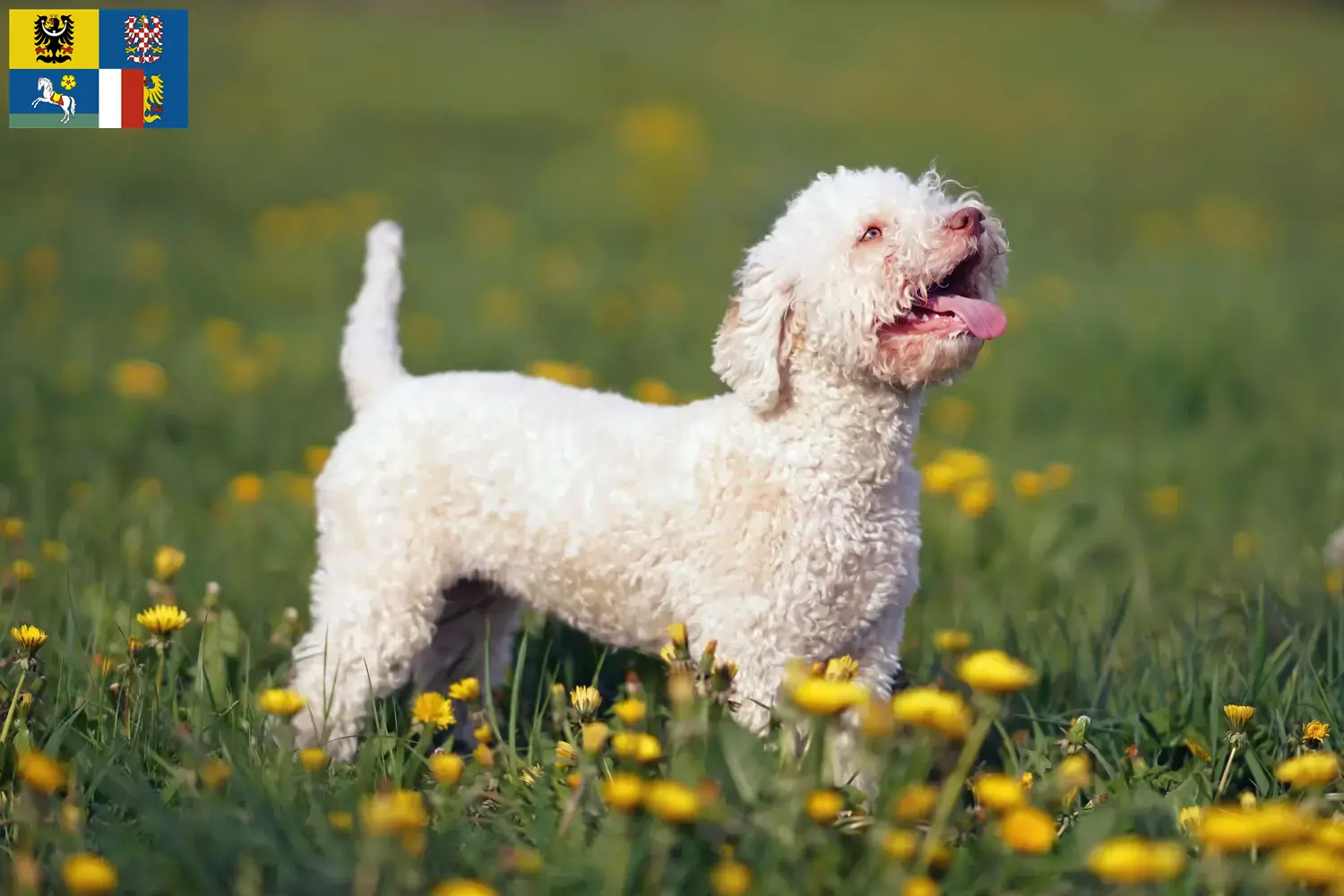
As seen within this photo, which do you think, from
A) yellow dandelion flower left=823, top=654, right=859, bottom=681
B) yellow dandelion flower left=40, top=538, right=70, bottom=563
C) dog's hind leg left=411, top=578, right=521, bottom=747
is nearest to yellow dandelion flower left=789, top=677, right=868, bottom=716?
yellow dandelion flower left=823, top=654, right=859, bottom=681

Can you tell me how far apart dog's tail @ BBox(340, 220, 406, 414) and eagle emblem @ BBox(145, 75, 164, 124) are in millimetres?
2826

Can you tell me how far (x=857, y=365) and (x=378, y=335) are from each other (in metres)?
1.32

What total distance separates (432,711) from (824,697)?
110 cm

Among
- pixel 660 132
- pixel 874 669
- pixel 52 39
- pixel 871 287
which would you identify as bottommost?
pixel 874 669

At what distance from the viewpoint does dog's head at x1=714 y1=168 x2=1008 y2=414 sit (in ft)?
9.19

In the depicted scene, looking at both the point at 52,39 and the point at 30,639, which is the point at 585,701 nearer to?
the point at 30,639

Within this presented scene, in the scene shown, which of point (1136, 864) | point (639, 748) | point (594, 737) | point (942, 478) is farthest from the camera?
point (942, 478)

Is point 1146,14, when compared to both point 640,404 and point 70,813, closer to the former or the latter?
point 640,404

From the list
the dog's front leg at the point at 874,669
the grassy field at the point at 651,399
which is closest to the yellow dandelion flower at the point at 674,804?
the grassy field at the point at 651,399

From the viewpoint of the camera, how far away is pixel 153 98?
20.9 ft

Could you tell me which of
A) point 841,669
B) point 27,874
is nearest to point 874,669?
point 841,669

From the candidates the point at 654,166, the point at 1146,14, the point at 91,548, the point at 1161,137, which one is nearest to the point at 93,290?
the point at 91,548

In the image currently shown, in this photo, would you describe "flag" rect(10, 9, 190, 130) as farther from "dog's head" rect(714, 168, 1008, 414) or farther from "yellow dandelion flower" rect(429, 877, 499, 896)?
"yellow dandelion flower" rect(429, 877, 499, 896)

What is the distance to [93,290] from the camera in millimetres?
8648
